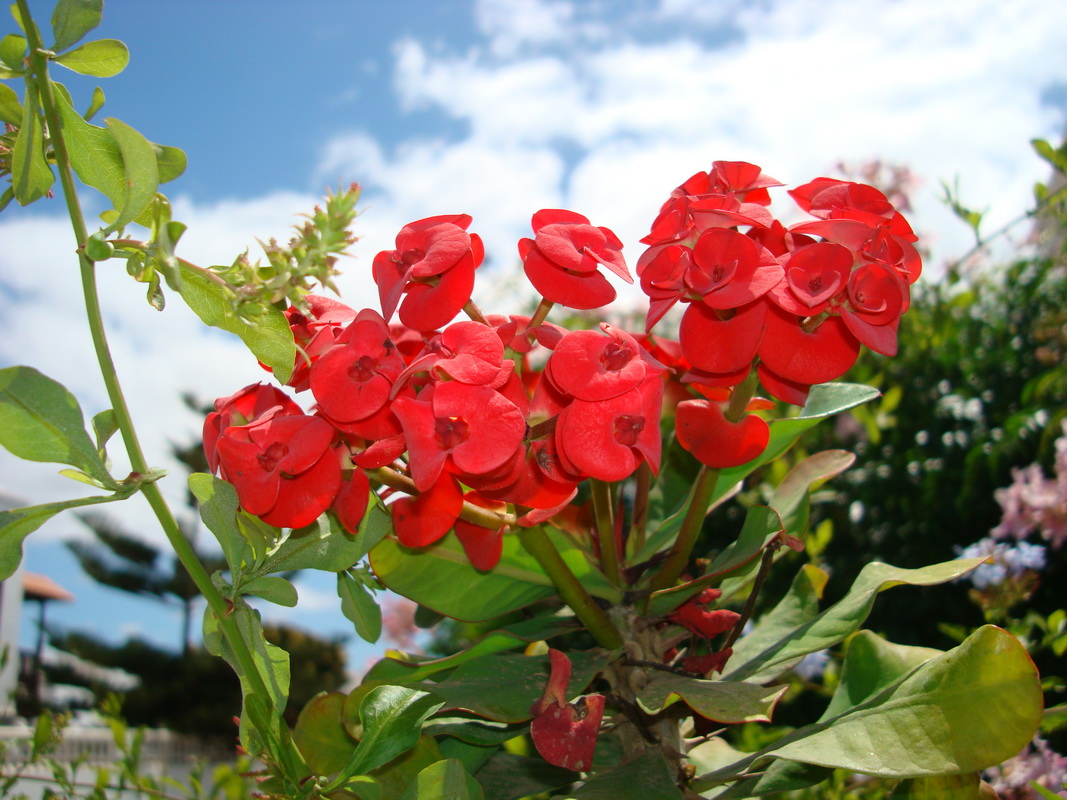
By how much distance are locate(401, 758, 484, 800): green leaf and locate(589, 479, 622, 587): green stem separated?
0.21 metres

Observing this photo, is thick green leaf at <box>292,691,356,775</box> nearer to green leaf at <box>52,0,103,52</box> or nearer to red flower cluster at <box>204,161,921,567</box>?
red flower cluster at <box>204,161,921,567</box>

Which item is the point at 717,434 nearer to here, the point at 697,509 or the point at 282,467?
the point at 697,509

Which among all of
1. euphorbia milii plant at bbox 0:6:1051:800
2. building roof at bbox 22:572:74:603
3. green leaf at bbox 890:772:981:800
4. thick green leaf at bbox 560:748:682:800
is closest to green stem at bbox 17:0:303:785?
euphorbia milii plant at bbox 0:6:1051:800

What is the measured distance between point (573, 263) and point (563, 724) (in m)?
0.28

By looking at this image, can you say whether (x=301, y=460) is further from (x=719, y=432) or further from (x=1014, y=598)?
(x=1014, y=598)

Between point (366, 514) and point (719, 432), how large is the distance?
239mm

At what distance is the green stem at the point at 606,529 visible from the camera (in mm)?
600

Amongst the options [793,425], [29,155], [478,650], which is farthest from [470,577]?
[29,155]

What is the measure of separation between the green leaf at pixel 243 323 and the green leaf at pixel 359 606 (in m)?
0.18

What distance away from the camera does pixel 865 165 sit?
248cm

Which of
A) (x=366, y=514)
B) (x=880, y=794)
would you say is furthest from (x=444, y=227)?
(x=880, y=794)

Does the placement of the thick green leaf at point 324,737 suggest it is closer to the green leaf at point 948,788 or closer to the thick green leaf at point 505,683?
the thick green leaf at point 505,683

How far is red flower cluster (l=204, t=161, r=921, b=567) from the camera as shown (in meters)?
0.45

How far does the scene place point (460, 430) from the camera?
442mm
